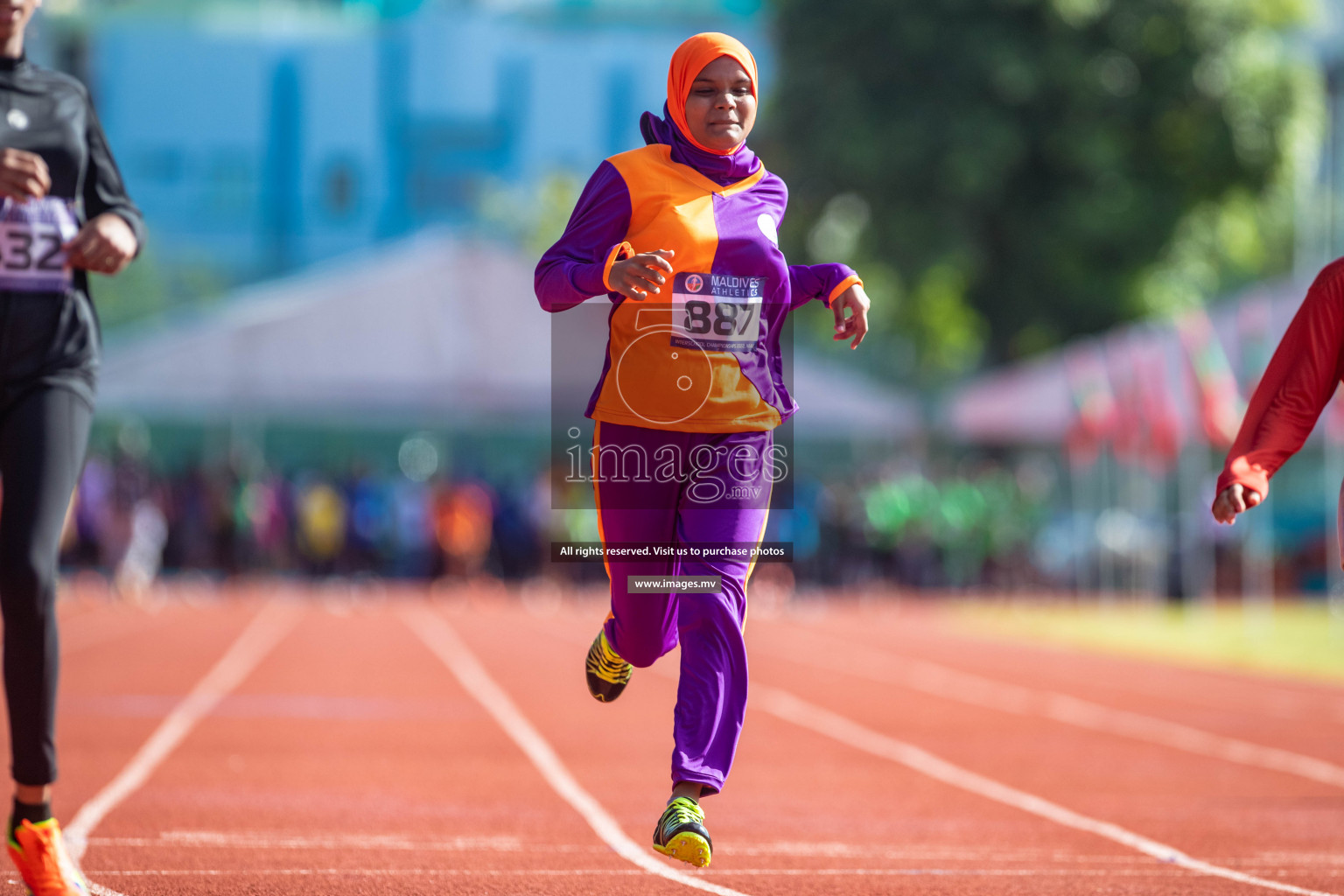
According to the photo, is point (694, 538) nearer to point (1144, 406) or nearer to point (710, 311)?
point (710, 311)

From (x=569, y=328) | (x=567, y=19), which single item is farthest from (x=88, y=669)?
(x=567, y=19)

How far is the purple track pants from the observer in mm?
4723

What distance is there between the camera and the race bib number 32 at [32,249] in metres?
4.59

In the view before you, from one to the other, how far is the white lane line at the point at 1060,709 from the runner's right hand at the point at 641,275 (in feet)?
17.5

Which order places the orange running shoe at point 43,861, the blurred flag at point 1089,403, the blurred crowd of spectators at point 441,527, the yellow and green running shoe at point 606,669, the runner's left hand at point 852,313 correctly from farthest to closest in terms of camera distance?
the blurred crowd of spectators at point 441,527, the blurred flag at point 1089,403, the yellow and green running shoe at point 606,669, the runner's left hand at point 852,313, the orange running shoe at point 43,861

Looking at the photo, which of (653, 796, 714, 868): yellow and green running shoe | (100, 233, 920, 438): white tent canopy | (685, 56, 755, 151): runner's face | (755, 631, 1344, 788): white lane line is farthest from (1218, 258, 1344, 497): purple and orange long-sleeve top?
(100, 233, 920, 438): white tent canopy

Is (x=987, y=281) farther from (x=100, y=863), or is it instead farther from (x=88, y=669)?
(x=100, y=863)

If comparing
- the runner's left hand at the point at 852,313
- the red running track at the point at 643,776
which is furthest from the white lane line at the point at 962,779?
the runner's left hand at the point at 852,313

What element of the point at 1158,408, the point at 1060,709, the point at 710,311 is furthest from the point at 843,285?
the point at 1158,408

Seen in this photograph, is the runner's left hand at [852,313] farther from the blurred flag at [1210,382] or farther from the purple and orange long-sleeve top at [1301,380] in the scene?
the blurred flag at [1210,382]

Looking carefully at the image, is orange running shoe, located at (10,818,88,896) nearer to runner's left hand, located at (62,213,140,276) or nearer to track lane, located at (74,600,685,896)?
track lane, located at (74,600,685,896)

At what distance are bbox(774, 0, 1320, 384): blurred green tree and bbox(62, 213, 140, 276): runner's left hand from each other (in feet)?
90.0

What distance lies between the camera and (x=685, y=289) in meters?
4.84

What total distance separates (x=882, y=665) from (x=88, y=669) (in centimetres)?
621
